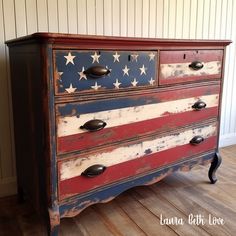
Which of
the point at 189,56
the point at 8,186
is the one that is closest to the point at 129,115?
the point at 189,56

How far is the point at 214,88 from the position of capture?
185 centimetres

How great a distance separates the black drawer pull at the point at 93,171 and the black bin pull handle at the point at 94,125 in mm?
187

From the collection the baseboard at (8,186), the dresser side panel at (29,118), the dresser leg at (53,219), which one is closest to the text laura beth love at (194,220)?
the dresser leg at (53,219)

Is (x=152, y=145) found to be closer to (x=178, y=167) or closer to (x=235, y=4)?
(x=178, y=167)

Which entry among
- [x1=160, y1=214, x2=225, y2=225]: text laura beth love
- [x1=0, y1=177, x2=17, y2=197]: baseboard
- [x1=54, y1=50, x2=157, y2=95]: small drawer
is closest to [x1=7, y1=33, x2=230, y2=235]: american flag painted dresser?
[x1=54, y1=50, x2=157, y2=95]: small drawer

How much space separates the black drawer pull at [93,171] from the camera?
1365 millimetres

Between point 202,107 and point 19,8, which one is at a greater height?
point 19,8

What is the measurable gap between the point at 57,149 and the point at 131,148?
1.38 feet

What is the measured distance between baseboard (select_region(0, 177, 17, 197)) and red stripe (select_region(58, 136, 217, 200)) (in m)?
0.67

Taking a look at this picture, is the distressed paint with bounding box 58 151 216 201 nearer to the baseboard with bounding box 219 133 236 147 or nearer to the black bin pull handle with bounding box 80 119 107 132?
the black bin pull handle with bounding box 80 119 107 132

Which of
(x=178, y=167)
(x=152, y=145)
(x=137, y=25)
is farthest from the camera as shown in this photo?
(x=137, y=25)

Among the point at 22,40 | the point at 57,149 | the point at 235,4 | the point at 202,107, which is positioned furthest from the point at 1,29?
the point at 235,4

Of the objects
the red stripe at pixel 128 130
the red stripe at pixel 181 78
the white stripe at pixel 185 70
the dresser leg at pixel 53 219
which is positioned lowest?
the dresser leg at pixel 53 219

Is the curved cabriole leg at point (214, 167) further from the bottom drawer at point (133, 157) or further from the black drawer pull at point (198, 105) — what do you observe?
the black drawer pull at point (198, 105)
